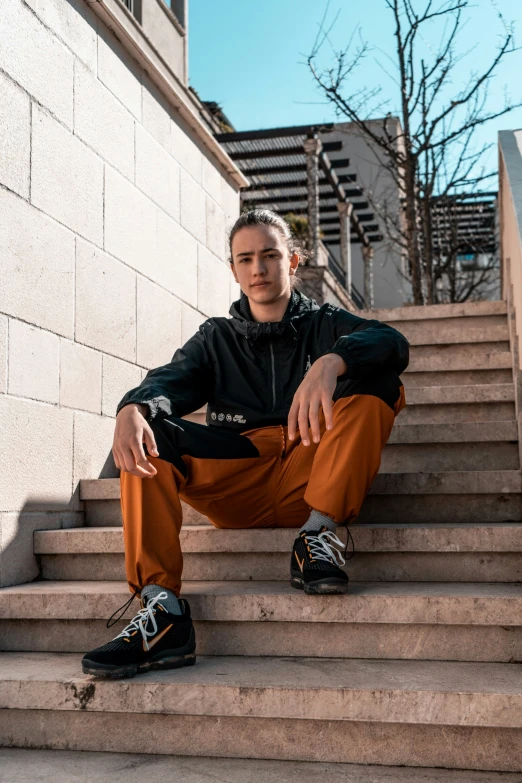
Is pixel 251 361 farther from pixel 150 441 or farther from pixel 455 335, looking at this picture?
pixel 455 335

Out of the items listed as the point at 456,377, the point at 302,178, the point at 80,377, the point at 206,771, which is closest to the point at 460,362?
the point at 456,377

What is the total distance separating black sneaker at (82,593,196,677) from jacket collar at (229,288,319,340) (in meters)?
1.04

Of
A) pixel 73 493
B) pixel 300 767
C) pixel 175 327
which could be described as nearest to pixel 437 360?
pixel 175 327

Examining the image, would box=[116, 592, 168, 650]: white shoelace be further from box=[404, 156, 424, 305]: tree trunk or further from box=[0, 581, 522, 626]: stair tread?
box=[404, 156, 424, 305]: tree trunk

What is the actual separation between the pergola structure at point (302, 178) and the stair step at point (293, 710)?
7.42 m

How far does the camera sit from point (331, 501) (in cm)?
224

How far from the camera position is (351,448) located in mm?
2240

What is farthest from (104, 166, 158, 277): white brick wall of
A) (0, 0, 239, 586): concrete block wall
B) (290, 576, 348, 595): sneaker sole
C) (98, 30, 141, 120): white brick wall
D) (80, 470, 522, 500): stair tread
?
(290, 576, 348, 595): sneaker sole

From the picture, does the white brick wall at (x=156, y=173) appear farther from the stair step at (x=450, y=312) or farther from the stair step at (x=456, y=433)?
the stair step at (x=456, y=433)

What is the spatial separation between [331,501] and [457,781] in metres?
0.78

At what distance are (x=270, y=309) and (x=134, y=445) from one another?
2.98 feet

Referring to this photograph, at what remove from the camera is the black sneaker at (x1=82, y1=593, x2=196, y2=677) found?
1.99 metres

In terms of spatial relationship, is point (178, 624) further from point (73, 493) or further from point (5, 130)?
point (5, 130)

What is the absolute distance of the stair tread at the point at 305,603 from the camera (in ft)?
6.84
